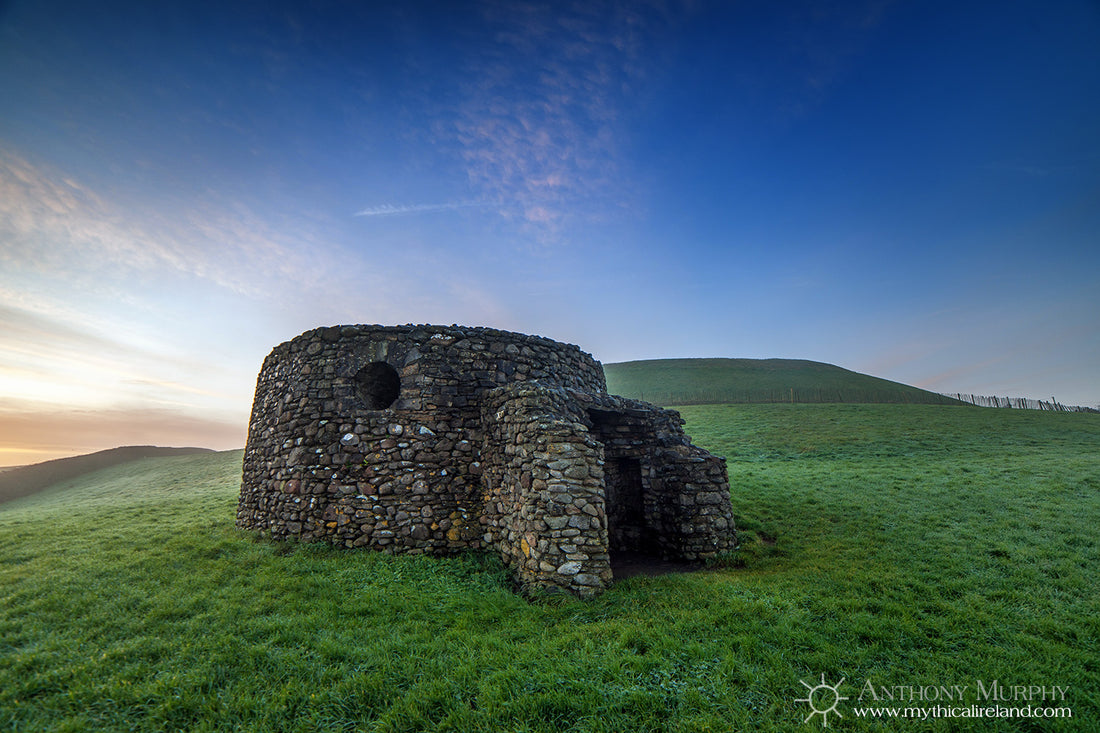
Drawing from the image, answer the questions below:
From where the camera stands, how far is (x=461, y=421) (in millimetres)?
9297

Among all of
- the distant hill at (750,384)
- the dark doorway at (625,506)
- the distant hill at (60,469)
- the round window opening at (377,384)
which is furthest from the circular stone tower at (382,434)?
the distant hill at (750,384)

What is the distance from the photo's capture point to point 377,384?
10383mm

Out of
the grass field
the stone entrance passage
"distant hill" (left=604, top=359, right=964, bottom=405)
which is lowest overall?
the grass field

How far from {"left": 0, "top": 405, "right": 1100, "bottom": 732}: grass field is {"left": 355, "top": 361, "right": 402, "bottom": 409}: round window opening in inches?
129

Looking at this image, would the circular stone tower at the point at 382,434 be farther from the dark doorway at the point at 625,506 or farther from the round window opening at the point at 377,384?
the dark doorway at the point at 625,506

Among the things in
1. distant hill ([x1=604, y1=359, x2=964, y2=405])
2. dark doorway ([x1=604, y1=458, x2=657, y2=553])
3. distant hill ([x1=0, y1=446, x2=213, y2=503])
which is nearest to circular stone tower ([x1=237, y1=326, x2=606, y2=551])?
dark doorway ([x1=604, y1=458, x2=657, y2=553])

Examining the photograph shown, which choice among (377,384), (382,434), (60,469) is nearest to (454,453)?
(382,434)

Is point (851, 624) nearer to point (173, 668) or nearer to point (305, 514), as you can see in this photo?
point (173, 668)

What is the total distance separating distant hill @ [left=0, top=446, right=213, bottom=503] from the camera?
30502mm

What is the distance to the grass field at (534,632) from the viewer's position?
4.02 metres

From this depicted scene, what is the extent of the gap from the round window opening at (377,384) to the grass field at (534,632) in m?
3.28

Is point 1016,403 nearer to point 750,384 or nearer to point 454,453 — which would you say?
point 750,384

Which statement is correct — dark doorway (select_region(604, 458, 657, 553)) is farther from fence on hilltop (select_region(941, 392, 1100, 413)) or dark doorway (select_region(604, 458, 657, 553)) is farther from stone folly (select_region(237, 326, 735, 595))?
fence on hilltop (select_region(941, 392, 1100, 413))

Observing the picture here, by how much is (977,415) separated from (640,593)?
39216 mm
